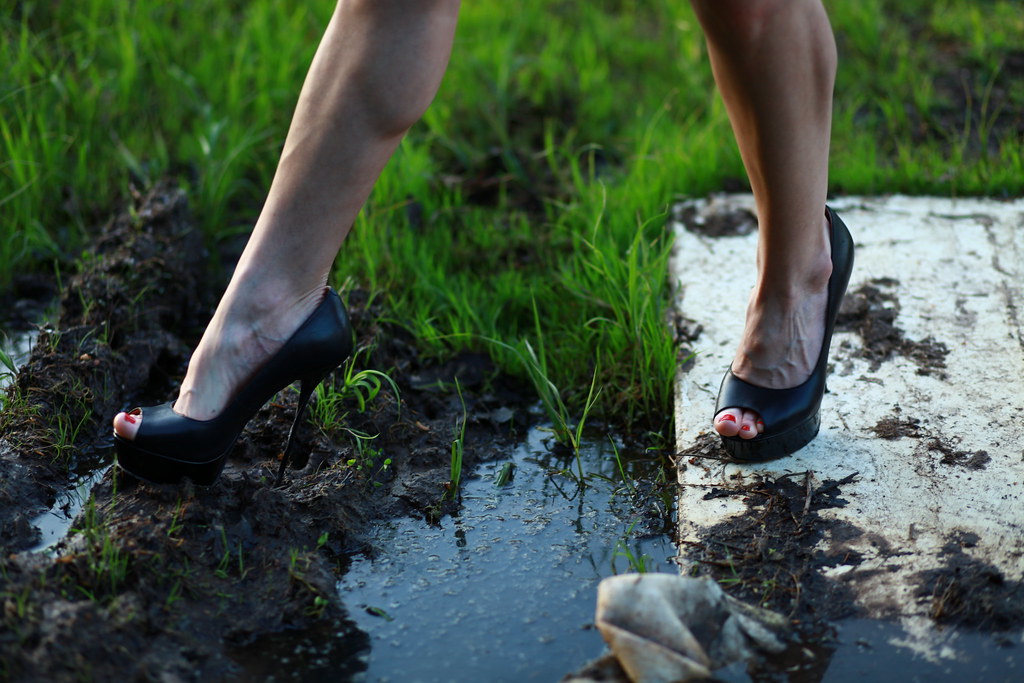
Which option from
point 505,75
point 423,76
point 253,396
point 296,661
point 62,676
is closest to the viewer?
point 62,676

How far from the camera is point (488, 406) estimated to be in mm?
2486

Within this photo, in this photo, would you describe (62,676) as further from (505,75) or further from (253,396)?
(505,75)

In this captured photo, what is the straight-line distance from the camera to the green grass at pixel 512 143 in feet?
8.94

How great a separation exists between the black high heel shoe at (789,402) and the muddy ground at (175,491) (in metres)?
0.56

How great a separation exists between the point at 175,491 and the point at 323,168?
67 centimetres

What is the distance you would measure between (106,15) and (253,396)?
280 centimetres

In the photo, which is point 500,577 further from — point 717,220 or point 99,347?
point 717,220

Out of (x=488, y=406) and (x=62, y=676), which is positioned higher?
(x=62, y=676)

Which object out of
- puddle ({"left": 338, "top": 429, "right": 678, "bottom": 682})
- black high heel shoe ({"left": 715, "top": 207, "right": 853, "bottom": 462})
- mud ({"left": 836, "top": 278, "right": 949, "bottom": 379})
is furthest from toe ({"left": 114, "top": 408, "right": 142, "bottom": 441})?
mud ({"left": 836, "top": 278, "right": 949, "bottom": 379})

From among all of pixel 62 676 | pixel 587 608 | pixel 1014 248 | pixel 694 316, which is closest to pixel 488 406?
pixel 694 316

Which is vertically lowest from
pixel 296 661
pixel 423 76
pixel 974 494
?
pixel 974 494

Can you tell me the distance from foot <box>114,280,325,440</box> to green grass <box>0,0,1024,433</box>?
0.64 meters

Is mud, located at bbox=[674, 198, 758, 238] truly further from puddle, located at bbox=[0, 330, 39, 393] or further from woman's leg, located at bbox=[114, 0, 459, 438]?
puddle, located at bbox=[0, 330, 39, 393]

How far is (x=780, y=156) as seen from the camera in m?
1.89
